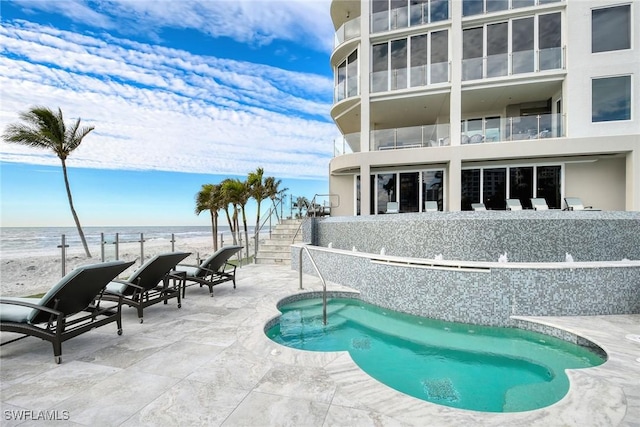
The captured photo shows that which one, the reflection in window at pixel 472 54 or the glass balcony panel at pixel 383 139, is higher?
the reflection in window at pixel 472 54

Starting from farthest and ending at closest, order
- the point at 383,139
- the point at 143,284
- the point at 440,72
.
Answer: the point at 383,139 → the point at 440,72 → the point at 143,284

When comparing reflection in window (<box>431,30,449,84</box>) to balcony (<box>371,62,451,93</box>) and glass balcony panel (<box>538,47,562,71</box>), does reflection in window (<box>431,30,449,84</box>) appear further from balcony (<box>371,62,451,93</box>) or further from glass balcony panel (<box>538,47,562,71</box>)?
glass balcony panel (<box>538,47,562,71</box>)

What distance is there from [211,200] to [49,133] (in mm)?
12483

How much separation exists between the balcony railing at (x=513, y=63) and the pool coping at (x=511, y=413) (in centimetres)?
1305

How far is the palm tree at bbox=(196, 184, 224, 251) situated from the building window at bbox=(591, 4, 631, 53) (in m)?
24.1

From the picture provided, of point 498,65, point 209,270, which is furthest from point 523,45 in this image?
point 209,270

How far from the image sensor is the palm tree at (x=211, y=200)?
24844mm

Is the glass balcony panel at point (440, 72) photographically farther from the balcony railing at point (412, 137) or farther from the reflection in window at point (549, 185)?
the reflection in window at point (549, 185)

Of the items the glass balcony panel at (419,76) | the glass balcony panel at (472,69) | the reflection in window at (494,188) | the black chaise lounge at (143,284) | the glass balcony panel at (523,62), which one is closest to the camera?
the black chaise lounge at (143,284)

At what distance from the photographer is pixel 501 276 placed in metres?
5.79

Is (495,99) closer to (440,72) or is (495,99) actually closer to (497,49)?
(497,49)

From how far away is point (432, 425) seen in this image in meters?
2.46

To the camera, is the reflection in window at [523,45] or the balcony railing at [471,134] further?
the reflection in window at [523,45]

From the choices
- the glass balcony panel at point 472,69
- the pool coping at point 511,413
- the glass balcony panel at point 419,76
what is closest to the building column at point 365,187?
the glass balcony panel at point 419,76
